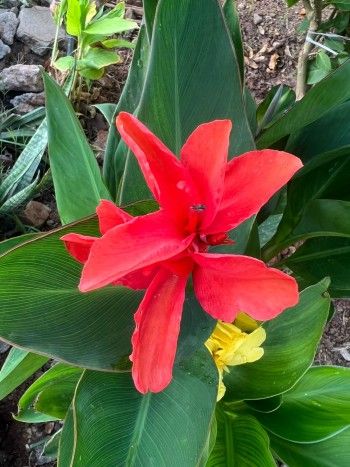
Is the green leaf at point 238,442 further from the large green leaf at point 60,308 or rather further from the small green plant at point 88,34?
the small green plant at point 88,34

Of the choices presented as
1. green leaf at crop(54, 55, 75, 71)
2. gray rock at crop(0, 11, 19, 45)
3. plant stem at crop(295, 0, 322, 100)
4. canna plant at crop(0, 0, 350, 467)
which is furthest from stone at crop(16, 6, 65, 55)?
canna plant at crop(0, 0, 350, 467)

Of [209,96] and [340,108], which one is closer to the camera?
[209,96]

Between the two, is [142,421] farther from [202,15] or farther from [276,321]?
[202,15]

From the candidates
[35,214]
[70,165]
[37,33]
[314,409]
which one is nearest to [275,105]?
[70,165]

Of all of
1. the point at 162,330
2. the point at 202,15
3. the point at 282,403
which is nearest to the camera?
the point at 162,330

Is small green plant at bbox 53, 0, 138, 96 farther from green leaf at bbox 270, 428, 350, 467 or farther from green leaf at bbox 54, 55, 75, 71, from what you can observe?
green leaf at bbox 270, 428, 350, 467

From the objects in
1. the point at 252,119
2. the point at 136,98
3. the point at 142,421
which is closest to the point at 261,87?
the point at 252,119

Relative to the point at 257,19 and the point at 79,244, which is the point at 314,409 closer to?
the point at 79,244

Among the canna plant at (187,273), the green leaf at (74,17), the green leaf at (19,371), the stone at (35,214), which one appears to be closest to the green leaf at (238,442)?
the canna plant at (187,273)
